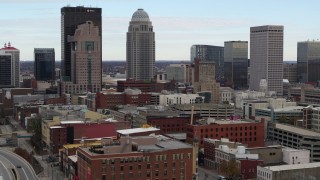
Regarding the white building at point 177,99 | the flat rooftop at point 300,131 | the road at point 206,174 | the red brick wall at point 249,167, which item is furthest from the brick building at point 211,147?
the white building at point 177,99

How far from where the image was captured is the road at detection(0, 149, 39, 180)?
7948 cm

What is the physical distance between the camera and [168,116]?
114 meters

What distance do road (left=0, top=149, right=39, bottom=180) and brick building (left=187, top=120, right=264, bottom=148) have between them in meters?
25.8

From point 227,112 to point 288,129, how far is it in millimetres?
40312

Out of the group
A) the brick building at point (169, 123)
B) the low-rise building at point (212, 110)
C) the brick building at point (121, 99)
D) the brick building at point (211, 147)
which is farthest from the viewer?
the brick building at point (121, 99)

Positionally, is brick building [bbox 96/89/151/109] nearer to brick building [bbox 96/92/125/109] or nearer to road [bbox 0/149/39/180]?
brick building [bbox 96/92/125/109]

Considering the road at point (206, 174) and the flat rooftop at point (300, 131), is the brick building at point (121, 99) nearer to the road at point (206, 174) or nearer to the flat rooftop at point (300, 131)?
the flat rooftop at point (300, 131)

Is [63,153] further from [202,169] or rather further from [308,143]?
[308,143]

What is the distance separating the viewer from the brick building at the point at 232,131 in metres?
93.1

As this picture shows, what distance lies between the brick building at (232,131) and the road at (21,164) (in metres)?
25.8

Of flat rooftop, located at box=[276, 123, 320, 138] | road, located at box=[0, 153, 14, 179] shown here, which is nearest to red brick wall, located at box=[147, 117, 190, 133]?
flat rooftop, located at box=[276, 123, 320, 138]

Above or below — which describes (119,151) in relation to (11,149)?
above

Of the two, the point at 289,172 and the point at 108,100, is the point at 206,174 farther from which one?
the point at 108,100

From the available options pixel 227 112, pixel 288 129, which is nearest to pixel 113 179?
pixel 288 129
